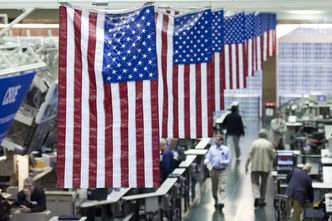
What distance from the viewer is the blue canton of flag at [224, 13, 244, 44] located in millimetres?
15883

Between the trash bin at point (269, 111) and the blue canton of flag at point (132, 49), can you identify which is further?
the trash bin at point (269, 111)

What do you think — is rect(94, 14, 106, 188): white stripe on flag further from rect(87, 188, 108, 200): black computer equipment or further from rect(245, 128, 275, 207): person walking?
rect(245, 128, 275, 207): person walking

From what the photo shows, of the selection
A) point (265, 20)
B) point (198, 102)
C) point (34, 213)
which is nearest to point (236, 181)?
point (265, 20)

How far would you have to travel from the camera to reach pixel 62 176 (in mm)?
8203

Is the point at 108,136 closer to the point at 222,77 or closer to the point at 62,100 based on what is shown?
the point at 62,100

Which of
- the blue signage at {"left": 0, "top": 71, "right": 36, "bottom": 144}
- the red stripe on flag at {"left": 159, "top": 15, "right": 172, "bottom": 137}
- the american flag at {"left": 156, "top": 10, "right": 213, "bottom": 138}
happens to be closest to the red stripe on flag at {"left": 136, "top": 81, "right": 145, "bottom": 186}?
the blue signage at {"left": 0, "top": 71, "right": 36, "bottom": 144}

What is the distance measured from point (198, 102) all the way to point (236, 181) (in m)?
11.2

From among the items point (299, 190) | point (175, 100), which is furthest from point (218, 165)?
point (175, 100)

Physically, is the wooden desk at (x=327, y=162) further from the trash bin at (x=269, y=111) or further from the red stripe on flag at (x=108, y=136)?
the trash bin at (x=269, y=111)

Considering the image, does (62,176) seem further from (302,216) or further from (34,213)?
(302,216)

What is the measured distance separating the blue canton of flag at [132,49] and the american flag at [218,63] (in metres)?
4.42

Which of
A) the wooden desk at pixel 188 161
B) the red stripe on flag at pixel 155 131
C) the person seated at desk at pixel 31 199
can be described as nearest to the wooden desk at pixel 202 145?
the wooden desk at pixel 188 161

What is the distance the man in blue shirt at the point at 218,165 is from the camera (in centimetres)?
1822

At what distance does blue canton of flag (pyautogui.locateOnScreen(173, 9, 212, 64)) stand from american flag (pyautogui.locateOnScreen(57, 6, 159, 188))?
9.54 ft
